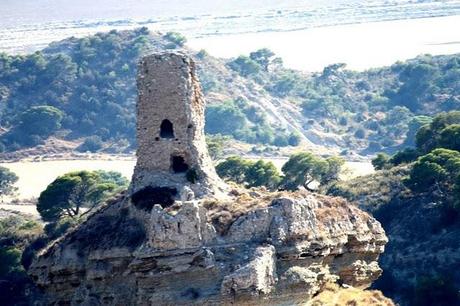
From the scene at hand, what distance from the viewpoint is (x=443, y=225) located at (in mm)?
89125

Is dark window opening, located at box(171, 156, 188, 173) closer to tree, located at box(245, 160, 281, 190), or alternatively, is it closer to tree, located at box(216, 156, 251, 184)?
tree, located at box(245, 160, 281, 190)

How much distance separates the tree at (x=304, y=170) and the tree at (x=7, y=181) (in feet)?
157

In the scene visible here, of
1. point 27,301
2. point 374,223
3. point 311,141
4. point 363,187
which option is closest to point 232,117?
point 311,141

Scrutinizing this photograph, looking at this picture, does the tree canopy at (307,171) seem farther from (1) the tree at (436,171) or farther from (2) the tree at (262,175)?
(1) the tree at (436,171)

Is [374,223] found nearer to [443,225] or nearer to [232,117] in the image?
[443,225]

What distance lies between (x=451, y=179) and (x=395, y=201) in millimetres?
5050

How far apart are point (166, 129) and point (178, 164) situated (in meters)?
0.99

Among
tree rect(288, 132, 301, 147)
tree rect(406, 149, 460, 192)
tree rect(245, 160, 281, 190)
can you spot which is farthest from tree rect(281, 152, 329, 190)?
tree rect(288, 132, 301, 147)

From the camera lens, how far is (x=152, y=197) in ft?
158

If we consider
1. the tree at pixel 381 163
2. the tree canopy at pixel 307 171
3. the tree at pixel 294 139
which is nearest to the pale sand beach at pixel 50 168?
the tree at pixel 294 139

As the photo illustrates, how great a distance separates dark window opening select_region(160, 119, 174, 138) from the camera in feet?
162

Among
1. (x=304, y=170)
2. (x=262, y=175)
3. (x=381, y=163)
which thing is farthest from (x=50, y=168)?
(x=262, y=175)

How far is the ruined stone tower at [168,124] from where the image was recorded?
161ft

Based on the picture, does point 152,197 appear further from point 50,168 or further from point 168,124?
point 50,168
